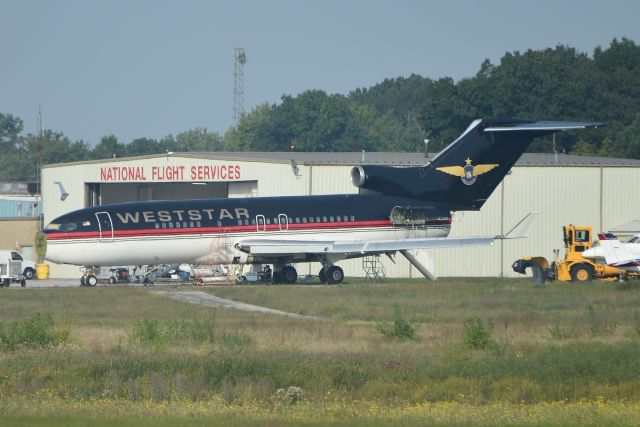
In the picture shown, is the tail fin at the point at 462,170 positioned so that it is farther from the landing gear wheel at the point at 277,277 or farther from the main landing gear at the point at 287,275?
the landing gear wheel at the point at 277,277

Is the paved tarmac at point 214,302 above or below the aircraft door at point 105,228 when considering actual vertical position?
below

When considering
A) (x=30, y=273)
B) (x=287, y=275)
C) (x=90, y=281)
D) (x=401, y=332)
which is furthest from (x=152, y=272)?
(x=401, y=332)

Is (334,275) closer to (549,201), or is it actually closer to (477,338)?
(549,201)

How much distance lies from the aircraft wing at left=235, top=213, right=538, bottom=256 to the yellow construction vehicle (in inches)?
88.3

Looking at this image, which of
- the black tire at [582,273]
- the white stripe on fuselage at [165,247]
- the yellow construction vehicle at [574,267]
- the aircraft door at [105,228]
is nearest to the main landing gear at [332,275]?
the white stripe on fuselage at [165,247]

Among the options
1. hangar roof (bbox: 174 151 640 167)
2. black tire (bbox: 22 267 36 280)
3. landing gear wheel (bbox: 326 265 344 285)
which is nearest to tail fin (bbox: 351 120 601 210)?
landing gear wheel (bbox: 326 265 344 285)

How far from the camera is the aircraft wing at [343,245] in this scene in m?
52.9

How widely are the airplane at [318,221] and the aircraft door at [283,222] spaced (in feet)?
0.15

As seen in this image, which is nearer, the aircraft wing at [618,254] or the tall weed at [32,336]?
the tall weed at [32,336]

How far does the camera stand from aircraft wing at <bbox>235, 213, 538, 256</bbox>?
5291cm

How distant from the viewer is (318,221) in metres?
55.1

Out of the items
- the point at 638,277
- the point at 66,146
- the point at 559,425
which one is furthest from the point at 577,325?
the point at 66,146

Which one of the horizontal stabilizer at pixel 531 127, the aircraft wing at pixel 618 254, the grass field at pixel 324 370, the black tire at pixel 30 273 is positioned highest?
the horizontal stabilizer at pixel 531 127

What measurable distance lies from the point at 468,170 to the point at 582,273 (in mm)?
8344
